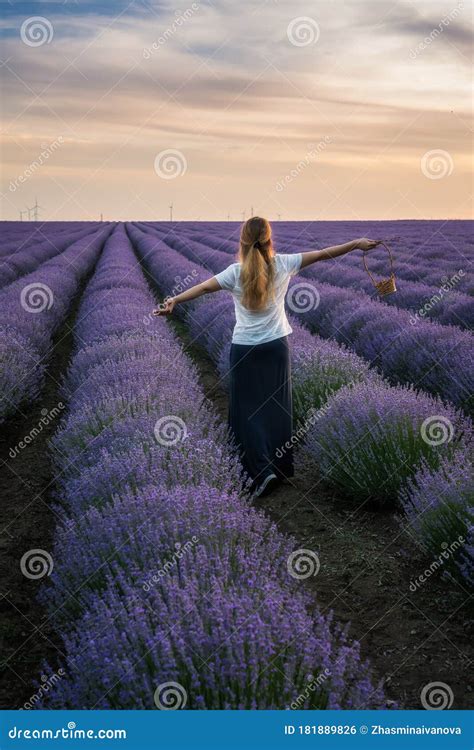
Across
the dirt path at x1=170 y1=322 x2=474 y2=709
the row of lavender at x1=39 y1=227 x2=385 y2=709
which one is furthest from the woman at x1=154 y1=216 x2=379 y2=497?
the row of lavender at x1=39 y1=227 x2=385 y2=709

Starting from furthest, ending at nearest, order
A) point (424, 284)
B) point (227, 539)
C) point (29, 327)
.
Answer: point (424, 284) < point (29, 327) < point (227, 539)

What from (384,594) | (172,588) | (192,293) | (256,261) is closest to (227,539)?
(172,588)

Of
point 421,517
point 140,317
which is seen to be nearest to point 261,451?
point 421,517

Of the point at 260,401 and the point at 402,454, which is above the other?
the point at 402,454

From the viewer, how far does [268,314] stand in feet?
14.0

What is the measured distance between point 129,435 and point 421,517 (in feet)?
4.79

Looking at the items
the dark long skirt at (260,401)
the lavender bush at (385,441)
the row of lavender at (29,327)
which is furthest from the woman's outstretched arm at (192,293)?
the row of lavender at (29,327)

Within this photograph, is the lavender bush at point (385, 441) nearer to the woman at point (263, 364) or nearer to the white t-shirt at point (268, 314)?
the woman at point (263, 364)

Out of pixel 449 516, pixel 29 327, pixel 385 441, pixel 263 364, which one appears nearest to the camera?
pixel 449 516

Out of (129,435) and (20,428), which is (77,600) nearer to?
(129,435)

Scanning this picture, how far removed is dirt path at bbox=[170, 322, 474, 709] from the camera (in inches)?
110

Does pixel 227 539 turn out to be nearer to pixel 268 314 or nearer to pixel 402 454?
pixel 402 454

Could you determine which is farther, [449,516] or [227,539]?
[449,516]

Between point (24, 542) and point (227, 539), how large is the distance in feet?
6.28
